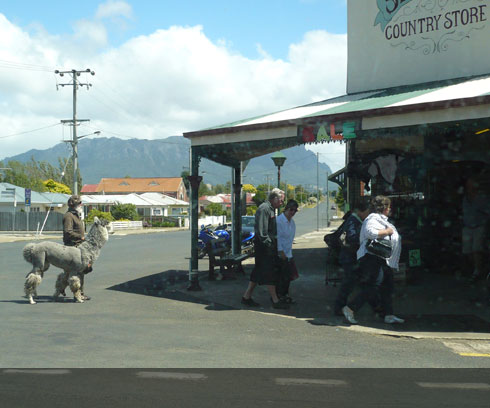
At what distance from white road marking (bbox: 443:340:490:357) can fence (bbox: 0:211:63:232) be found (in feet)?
137

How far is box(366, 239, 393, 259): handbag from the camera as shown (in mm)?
7383

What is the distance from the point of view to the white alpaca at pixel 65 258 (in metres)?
9.04

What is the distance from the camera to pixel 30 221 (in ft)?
150

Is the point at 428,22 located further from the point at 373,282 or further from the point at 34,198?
the point at 34,198

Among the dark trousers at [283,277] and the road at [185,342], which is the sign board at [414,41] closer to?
the dark trousers at [283,277]

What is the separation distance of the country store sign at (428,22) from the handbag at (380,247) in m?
6.18

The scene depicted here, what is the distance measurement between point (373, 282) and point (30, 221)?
42917 mm

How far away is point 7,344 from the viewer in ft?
Result: 20.8
